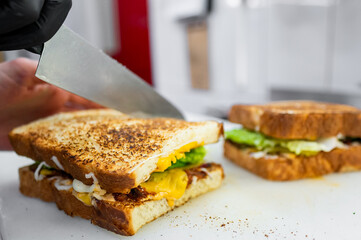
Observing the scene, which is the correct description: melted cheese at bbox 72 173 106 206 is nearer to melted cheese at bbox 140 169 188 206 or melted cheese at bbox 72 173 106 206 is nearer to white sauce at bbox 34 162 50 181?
melted cheese at bbox 140 169 188 206

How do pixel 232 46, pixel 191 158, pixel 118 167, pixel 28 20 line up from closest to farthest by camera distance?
pixel 28 20
pixel 118 167
pixel 191 158
pixel 232 46

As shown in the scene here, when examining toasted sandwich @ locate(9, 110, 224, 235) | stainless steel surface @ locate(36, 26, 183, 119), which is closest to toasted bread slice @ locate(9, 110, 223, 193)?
toasted sandwich @ locate(9, 110, 224, 235)

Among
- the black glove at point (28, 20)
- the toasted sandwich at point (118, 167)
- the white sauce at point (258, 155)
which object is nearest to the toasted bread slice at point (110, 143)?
the toasted sandwich at point (118, 167)

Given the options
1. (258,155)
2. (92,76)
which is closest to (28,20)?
(92,76)

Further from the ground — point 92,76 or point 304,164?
point 92,76

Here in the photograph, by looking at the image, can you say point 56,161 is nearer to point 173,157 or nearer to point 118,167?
point 118,167

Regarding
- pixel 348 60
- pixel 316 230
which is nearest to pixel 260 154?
pixel 316 230
